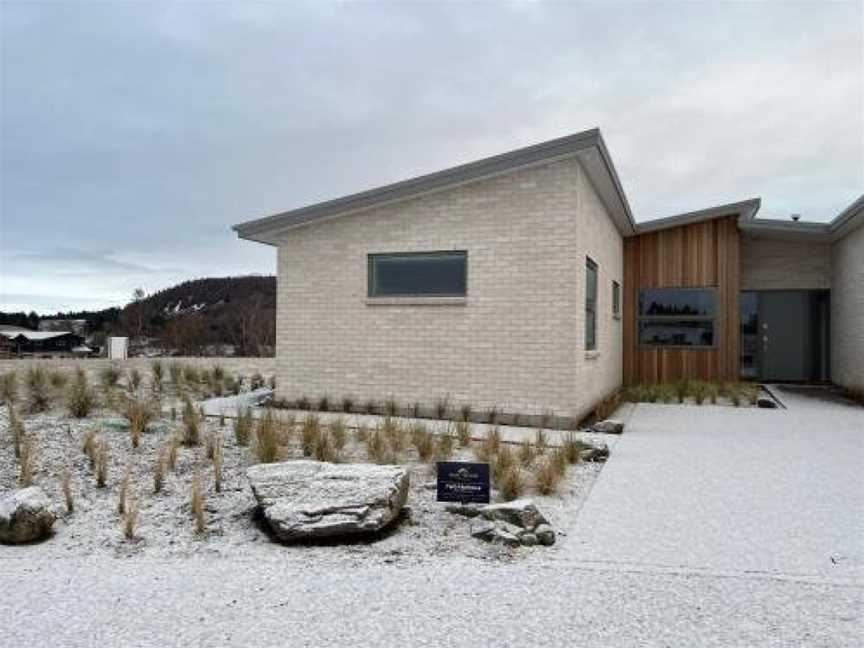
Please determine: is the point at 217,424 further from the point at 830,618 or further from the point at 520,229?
the point at 830,618

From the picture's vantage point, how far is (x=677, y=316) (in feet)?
57.9

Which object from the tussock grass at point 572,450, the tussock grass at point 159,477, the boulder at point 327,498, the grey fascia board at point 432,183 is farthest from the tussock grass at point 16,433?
the tussock grass at point 572,450

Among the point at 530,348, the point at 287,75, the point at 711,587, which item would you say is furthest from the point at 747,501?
the point at 287,75

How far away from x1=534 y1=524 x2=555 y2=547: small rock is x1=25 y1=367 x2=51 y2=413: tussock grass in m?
7.61

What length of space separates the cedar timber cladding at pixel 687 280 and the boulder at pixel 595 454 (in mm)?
10015

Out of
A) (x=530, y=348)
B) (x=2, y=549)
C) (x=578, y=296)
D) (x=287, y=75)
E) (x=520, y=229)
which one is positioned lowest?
(x=2, y=549)

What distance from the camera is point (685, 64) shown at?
11648 mm

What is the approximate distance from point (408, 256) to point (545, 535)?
6937 mm

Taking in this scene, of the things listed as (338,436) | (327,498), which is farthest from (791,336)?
(327,498)

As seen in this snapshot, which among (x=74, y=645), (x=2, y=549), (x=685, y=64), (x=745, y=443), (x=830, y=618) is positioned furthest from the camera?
(x=685, y=64)

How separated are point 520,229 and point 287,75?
4.77 m

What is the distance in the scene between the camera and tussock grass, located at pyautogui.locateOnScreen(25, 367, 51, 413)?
9961 millimetres

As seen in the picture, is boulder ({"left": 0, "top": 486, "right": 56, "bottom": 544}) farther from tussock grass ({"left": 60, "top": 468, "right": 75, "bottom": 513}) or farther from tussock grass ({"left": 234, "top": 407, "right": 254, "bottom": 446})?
tussock grass ({"left": 234, "top": 407, "right": 254, "bottom": 446})

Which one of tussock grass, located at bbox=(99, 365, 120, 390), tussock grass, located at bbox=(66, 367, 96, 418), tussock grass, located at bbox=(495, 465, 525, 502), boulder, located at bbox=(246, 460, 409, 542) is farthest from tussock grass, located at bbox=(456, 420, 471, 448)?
tussock grass, located at bbox=(99, 365, 120, 390)
